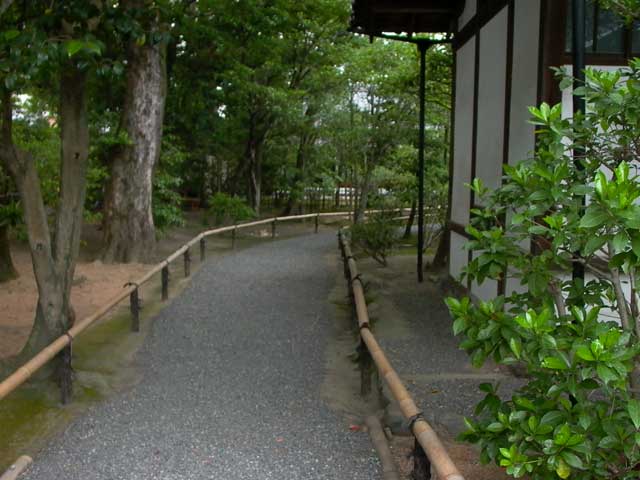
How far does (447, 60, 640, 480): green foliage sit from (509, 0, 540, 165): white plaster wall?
3072 millimetres

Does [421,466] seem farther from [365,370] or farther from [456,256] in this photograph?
[456,256]

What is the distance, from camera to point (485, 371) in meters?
6.31

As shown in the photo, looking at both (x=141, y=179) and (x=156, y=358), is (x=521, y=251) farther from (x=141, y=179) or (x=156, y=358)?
(x=141, y=179)

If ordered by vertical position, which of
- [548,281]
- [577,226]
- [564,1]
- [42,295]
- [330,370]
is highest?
[564,1]

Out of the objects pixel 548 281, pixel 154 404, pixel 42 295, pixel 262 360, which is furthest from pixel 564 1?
pixel 42 295

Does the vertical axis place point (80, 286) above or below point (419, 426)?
below

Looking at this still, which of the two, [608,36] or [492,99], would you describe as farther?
[492,99]

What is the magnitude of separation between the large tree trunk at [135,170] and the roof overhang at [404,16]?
442 cm

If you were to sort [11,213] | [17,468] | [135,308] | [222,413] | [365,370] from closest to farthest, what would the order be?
[17,468]
[222,413]
[365,370]
[135,308]
[11,213]

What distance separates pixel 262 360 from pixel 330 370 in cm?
74

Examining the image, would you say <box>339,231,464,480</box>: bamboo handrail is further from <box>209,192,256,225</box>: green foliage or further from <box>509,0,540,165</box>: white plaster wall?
<box>209,192,256,225</box>: green foliage

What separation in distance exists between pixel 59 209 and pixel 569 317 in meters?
4.88

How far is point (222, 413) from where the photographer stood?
538 cm

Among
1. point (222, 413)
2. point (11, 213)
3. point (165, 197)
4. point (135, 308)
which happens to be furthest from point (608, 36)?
point (165, 197)
